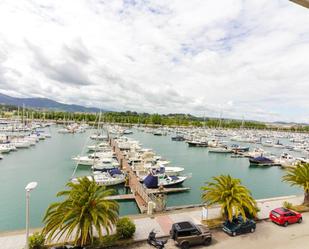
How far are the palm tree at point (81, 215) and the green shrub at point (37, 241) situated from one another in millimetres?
504

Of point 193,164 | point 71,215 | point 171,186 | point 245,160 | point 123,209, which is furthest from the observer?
point 245,160

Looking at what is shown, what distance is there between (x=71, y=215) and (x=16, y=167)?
36.6 metres

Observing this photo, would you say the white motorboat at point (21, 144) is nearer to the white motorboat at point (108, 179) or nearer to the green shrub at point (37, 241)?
the white motorboat at point (108, 179)

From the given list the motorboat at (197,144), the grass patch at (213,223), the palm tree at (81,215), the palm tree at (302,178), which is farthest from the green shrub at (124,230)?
the motorboat at (197,144)

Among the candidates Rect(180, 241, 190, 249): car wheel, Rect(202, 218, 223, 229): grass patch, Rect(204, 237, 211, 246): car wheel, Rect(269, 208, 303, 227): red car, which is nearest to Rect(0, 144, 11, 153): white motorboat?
Rect(202, 218, 223, 229): grass patch

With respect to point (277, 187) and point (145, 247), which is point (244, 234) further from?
point (277, 187)

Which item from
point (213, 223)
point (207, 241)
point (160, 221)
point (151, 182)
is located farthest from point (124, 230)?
point (151, 182)

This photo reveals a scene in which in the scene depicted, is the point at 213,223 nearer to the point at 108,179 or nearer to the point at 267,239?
the point at 267,239

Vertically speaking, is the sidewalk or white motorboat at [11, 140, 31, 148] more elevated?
the sidewalk

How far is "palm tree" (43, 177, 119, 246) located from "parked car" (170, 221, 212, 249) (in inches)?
165

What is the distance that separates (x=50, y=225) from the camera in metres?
13.2

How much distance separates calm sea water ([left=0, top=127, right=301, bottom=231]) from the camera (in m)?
25.1

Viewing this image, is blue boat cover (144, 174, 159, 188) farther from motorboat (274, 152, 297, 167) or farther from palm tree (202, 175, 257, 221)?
motorboat (274, 152, 297, 167)

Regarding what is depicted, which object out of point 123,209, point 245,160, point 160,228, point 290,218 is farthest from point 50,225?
point 245,160
